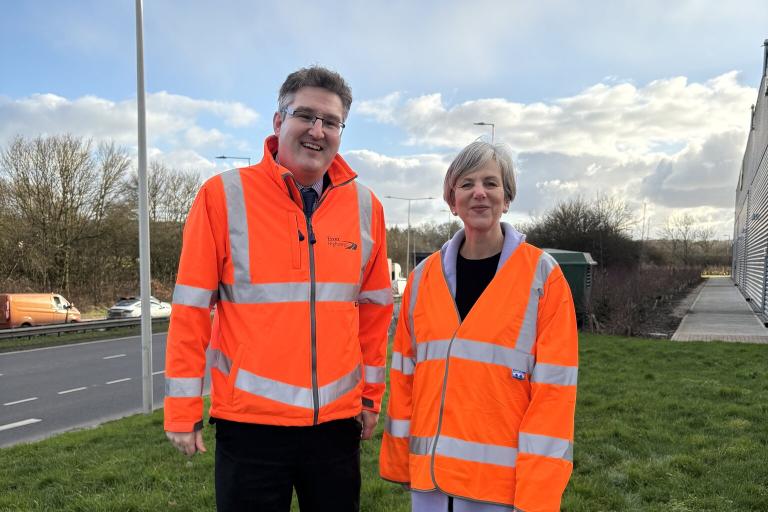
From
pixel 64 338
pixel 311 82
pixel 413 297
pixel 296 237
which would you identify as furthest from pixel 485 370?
pixel 64 338

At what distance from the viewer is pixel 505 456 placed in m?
2.09

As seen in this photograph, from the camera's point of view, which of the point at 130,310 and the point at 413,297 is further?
the point at 130,310

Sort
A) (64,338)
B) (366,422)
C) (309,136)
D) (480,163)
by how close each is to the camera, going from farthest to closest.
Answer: (64,338)
(366,422)
(309,136)
(480,163)

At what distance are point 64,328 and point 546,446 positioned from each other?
21.7 m

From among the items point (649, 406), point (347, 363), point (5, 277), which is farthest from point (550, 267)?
point (5, 277)

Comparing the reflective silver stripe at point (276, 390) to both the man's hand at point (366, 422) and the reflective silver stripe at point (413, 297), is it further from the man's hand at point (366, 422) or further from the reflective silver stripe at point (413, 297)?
the reflective silver stripe at point (413, 297)

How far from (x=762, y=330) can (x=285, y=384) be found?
15824mm

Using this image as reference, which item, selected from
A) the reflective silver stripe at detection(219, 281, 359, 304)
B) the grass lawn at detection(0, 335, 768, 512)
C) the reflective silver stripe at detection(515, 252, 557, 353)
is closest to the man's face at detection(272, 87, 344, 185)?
the reflective silver stripe at detection(219, 281, 359, 304)

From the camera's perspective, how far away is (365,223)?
8.64ft

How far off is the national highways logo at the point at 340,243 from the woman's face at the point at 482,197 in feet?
1.63

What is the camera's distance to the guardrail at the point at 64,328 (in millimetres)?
18234

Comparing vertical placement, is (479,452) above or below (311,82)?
below

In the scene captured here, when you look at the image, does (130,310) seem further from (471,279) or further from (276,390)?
(471,279)

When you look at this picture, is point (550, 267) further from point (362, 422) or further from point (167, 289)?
point (167, 289)
